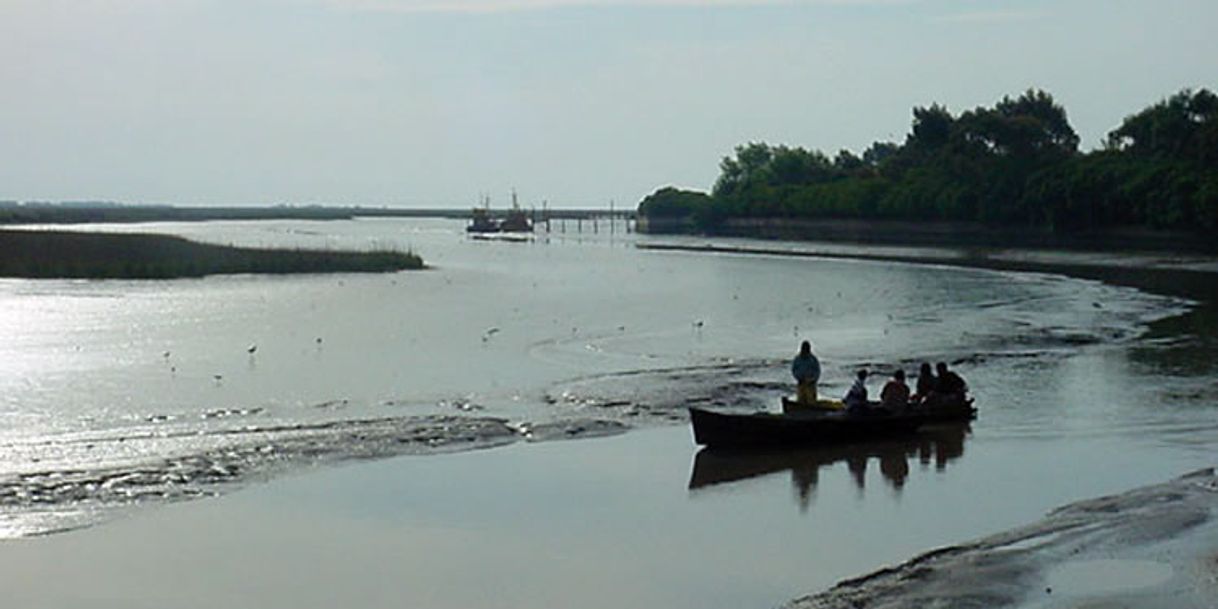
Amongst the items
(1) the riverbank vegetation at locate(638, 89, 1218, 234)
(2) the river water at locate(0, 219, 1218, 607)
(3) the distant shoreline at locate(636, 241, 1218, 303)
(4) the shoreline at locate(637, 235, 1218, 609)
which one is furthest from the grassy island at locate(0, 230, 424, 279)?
(4) the shoreline at locate(637, 235, 1218, 609)

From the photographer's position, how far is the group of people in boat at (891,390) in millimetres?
27297

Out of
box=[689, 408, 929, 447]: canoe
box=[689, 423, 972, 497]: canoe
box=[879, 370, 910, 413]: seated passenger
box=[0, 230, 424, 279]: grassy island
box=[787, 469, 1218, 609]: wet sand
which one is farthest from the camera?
box=[0, 230, 424, 279]: grassy island

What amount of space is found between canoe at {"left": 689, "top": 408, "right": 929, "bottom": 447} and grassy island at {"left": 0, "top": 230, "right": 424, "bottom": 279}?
168 feet

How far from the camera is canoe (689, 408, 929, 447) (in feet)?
85.4

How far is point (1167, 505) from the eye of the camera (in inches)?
814

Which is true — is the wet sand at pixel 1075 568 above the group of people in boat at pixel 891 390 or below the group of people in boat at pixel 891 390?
below

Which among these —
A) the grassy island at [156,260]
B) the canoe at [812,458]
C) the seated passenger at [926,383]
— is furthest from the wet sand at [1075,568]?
the grassy island at [156,260]

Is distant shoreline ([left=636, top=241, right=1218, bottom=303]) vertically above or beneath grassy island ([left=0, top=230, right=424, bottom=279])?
beneath

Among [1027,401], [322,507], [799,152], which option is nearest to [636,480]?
[322,507]

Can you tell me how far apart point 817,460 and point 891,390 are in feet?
9.47

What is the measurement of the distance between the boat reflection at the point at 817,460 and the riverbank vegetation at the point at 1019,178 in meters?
67.5

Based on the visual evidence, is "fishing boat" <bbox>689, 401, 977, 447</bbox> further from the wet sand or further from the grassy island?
the grassy island

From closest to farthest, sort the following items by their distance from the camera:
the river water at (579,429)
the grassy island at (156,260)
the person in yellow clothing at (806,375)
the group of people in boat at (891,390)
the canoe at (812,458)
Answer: the river water at (579,429) → the canoe at (812,458) → the group of people in boat at (891,390) → the person in yellow clothing at (806,375) → the grassy island at (156,260)

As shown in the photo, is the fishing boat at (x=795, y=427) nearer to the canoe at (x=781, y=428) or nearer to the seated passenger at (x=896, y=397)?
the canoe at (x=781, y=428)
